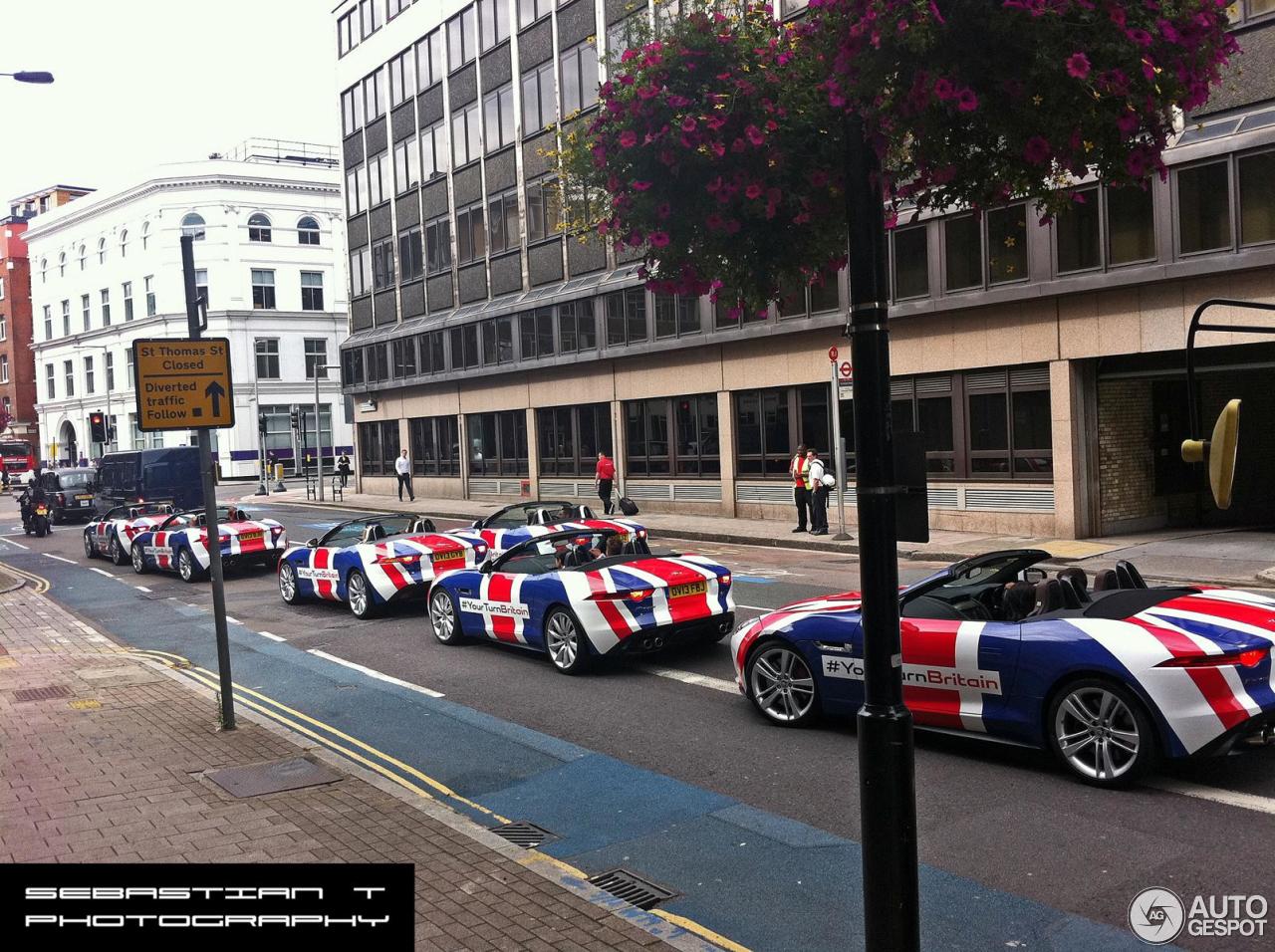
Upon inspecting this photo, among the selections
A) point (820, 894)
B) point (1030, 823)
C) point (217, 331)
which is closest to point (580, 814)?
point (820, 894)

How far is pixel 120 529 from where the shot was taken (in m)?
24.6

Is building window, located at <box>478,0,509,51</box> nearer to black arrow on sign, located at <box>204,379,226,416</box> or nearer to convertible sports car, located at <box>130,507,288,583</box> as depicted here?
convertible sports car, located at <box>130,507,288,583</box>

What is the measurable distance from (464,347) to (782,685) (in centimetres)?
3209

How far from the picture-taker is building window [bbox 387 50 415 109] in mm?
42156

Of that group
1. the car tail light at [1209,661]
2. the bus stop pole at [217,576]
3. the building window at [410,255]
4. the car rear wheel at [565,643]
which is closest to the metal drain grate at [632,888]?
the car tail light at [1209,661]

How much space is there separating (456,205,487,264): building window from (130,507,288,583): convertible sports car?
18.2 meters

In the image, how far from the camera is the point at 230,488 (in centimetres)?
6038

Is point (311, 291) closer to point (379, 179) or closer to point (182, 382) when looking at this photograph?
point (379, 179)

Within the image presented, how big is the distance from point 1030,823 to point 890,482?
3389mm

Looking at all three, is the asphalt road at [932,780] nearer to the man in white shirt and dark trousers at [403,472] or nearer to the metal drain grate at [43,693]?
the metal drain grate at [43,693]

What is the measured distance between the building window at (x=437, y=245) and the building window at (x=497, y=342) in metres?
4.01

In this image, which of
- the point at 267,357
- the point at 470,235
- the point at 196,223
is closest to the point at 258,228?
the point at 196,223

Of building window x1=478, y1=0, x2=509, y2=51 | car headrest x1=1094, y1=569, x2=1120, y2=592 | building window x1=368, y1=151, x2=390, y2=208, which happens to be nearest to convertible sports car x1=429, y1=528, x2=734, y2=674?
car headrest x1=1094, y1=569, x2=1120, y2=592

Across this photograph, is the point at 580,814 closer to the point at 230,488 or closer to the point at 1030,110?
the point at 1030,110
